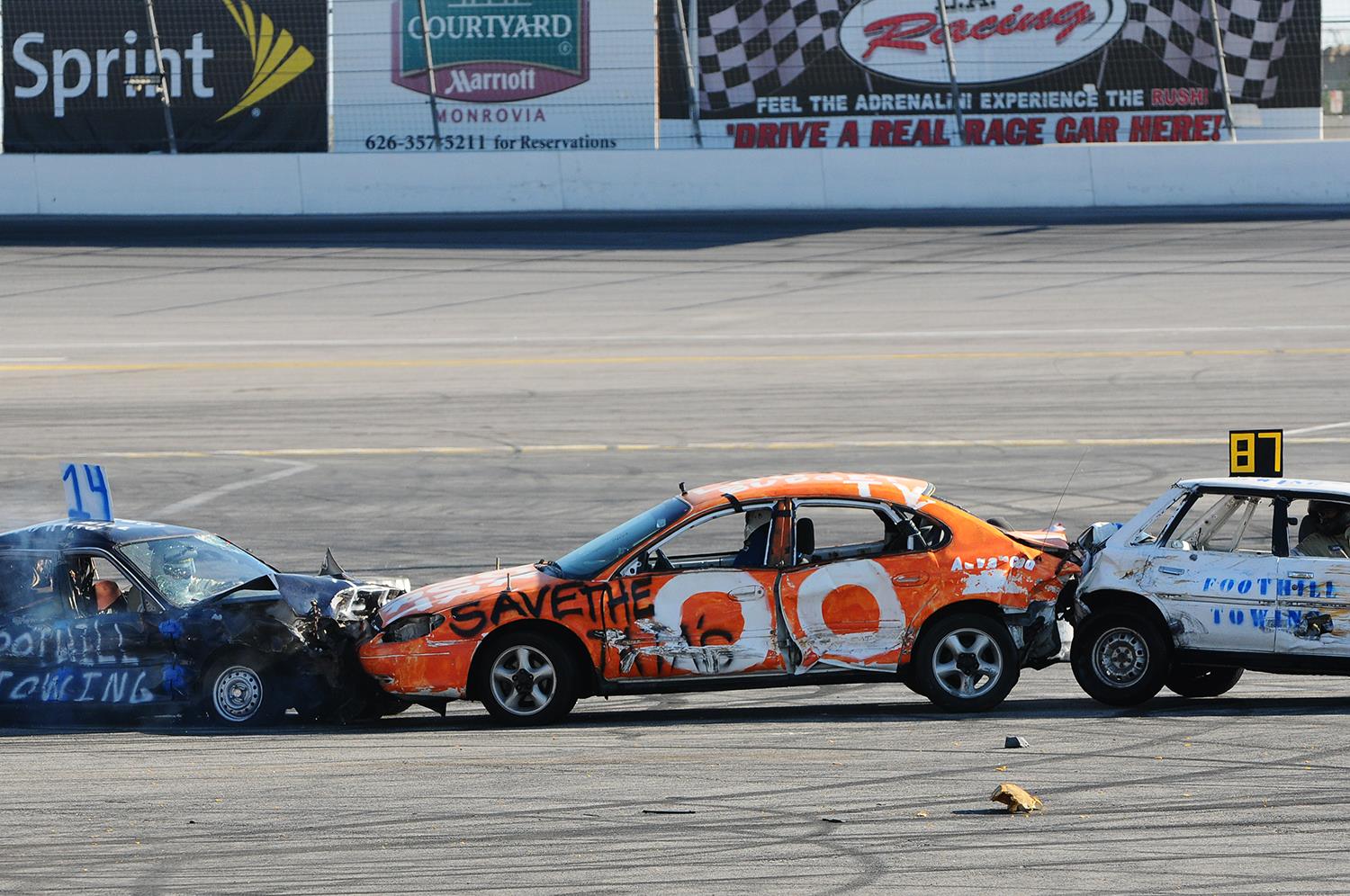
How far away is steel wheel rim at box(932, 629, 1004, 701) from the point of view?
9.12 meters

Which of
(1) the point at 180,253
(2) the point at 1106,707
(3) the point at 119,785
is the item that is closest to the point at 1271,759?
(2) the point at 1106,707

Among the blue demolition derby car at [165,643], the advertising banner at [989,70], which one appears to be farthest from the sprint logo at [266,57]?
the blue demolition derby car at [165,643]

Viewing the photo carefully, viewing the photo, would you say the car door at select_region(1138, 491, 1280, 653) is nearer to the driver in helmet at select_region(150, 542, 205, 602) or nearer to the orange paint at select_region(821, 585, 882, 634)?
the orange paint at select_region(821, 585, 882, 634)

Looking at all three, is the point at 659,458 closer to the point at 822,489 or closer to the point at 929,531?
the point at 822,489

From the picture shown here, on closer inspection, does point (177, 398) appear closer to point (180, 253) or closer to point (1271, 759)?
point (180, 253)

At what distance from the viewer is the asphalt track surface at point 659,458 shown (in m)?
6.48

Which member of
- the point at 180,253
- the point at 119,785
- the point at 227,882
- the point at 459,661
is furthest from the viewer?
the point at 180,253

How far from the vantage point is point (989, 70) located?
28.3 m

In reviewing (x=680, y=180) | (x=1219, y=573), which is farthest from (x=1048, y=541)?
(x=680, y=180)

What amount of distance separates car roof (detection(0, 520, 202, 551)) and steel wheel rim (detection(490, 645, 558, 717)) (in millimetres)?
2409

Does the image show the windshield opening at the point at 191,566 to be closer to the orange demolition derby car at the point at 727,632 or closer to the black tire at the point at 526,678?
the orange demolition derby car at the point at 727,632

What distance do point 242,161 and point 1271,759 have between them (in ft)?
75.6

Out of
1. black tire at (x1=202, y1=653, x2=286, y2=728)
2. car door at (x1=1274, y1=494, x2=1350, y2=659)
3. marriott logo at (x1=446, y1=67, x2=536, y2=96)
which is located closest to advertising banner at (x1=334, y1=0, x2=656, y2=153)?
marriott logo at (x1=446, y1=67, x2=536, y2=96)

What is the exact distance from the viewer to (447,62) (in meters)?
28.0
